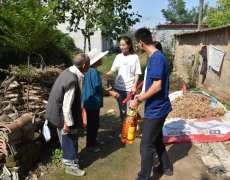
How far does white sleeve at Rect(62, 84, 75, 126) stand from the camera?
151 inches

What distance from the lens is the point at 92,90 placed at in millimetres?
4672

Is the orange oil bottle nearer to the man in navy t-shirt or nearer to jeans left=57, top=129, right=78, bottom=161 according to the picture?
the man in navy t-shirt

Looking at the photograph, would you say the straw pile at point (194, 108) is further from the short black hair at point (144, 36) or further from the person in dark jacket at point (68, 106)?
the short black hair at point (144, 36)

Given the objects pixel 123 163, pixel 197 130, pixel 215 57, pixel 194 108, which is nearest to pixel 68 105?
pixel 123 163

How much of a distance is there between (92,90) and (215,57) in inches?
226

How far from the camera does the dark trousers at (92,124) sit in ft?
16.0

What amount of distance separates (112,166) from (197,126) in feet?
7.48

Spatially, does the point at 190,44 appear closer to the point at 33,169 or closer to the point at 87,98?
the point at 87,98

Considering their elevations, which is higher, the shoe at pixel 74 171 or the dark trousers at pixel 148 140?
the dark trousers at pixel 148 140

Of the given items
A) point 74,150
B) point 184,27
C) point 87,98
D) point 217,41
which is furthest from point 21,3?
point 184,27

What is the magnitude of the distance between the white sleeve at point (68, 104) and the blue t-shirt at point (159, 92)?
101cm

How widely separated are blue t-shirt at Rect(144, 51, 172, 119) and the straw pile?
314 centimetres

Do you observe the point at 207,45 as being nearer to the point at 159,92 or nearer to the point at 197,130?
the point at 197,130

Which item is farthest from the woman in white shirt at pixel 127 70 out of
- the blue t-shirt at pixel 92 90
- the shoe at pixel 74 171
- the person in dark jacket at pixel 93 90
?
the shoe at pixel 74 171
